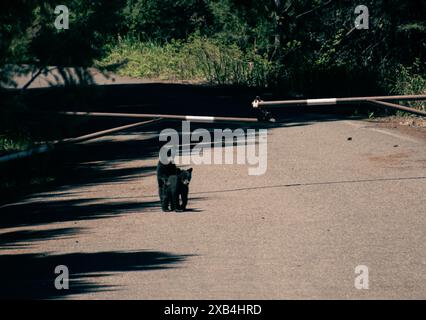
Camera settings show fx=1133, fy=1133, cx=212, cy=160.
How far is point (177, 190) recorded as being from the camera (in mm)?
18125

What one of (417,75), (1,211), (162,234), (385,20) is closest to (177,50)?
(385,20)

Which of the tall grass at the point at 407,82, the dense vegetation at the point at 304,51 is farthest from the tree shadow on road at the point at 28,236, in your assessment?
the tall grass at the point at 407,82

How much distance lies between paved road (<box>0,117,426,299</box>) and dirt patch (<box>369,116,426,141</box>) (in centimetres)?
290

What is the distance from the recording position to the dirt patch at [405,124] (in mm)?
28703

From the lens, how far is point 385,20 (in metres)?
40.0

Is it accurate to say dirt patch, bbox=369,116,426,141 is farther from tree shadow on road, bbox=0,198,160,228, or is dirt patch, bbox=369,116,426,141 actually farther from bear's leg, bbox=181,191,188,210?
bear's leg, bbox=181,191,188,210

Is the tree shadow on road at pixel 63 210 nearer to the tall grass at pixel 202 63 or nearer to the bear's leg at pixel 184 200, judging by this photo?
the bear's leg at pixel 184 200

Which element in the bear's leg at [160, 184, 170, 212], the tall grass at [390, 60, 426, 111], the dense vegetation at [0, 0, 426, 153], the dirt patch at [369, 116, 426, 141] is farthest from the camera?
the dense vegetation at [0, 0, 426, 153]

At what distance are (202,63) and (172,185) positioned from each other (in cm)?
2489

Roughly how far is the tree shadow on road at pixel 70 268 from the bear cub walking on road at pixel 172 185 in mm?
3039

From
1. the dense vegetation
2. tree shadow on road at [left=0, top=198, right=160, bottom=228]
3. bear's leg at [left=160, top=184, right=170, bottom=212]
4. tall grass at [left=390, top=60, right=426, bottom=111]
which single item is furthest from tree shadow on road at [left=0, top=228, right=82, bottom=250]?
tall grass at [left=390, top=60, right=426, bottom=111]

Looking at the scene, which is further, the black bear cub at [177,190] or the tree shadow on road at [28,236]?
the black bear cub at [177,190]

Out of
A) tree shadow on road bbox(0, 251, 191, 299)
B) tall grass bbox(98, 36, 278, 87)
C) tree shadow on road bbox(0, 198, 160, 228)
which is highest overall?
tall grass bbox(98, 36, 278, 87)

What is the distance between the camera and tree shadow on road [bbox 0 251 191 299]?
12.8m
